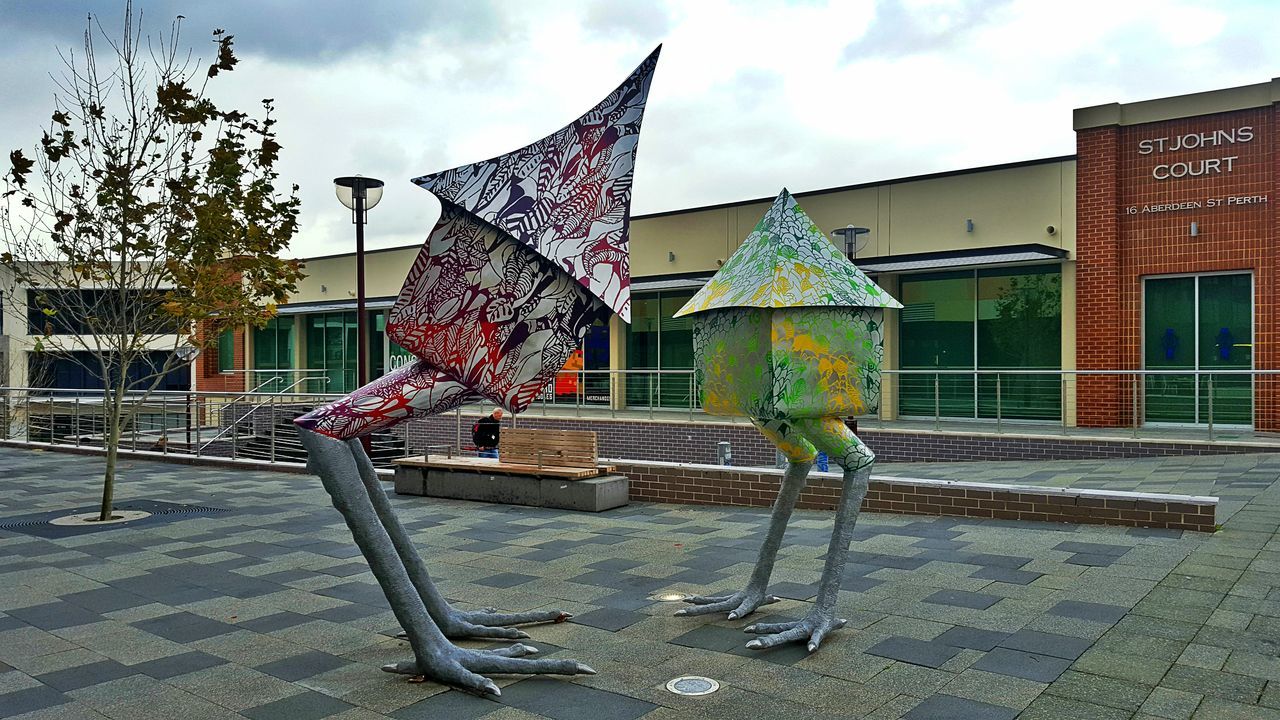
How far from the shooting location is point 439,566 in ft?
21.9

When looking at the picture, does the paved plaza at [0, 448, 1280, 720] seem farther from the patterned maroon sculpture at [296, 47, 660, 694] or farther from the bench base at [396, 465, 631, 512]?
the patterned maroon sculpture at [296, 47, 660, 694]

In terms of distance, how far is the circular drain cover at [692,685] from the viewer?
4.01 metres

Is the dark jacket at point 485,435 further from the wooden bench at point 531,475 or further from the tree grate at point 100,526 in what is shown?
the tree grate at point 100,526

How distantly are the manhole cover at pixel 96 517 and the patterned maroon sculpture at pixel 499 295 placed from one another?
610 cm

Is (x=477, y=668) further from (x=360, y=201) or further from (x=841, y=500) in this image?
(x=360, y=201)

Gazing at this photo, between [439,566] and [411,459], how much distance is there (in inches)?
161

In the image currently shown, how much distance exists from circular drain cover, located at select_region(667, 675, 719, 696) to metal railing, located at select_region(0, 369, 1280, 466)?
6.38 metres

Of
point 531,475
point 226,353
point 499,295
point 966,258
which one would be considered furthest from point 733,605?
point 226,353

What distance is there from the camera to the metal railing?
1248cm

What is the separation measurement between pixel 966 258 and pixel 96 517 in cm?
1370

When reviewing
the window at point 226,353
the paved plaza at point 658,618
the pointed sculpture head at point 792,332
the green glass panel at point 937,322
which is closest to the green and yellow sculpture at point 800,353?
the pointed sculpture head at point 792,332

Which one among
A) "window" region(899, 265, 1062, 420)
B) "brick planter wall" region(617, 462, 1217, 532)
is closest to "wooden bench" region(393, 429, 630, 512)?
"brick planter wall" region(617, 462, 1217, 532)

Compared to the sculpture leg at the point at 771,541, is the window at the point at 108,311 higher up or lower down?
higher up

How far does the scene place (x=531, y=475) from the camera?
9.43m
